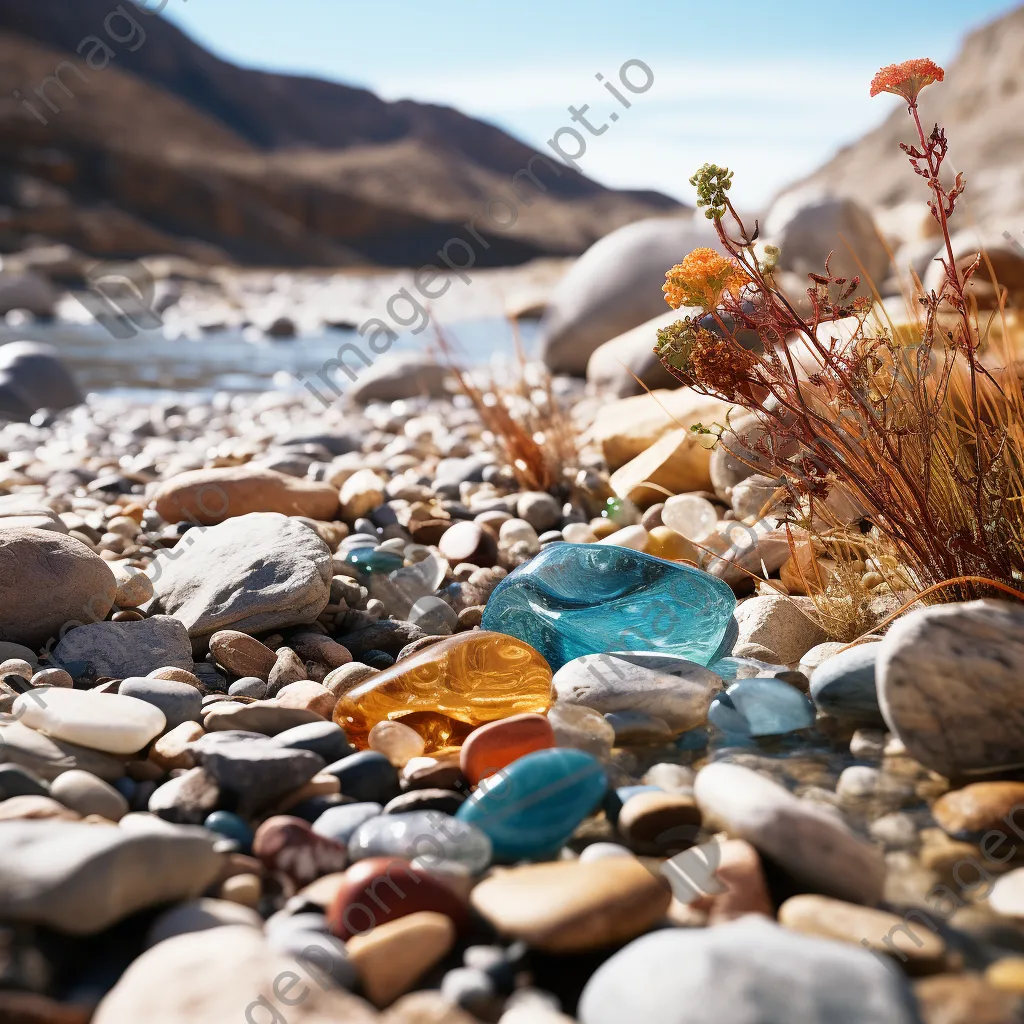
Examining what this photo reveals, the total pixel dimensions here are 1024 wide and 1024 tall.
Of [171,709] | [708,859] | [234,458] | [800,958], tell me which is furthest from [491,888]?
[234,458]

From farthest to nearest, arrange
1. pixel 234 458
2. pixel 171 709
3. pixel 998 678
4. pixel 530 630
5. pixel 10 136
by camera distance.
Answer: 1. pixel 10 136
2. pixel 234 458
3. pixel 530 630
4. pixel 171 709
5. pixel 998 678

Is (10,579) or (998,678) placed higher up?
(998,678)

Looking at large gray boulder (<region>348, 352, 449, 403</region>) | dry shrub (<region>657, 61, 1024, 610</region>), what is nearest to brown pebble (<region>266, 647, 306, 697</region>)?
dry shrub (<region>657, 61, 1024, 610</region>)

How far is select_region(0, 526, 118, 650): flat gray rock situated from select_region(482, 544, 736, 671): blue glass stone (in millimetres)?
970

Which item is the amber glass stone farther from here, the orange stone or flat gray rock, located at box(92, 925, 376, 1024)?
flat gray rock, located at box(92, 925, 376, 1024)

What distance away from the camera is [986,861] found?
1.38 m

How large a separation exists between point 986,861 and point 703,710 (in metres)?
0.60

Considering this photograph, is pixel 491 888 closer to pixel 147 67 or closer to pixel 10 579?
pixel 10 579

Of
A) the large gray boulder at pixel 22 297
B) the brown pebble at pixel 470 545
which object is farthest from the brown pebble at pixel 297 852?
the large gray boulder at pixel 22 297

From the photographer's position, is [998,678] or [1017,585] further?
[1017,585]

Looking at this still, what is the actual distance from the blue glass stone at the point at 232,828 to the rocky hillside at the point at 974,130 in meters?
32.7

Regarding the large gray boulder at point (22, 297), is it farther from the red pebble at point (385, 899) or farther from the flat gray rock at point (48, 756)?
the red pebble at point (385, 899)

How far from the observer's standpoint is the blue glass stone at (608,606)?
7.02 ft

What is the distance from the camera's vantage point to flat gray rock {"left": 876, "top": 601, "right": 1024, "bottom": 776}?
1.56 meters
